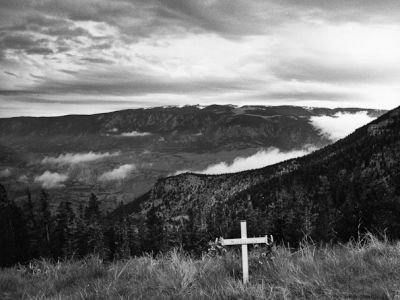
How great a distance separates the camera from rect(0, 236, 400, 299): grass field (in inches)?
273

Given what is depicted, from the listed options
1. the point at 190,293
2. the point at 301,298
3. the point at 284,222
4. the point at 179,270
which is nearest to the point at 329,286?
the point at 301,298

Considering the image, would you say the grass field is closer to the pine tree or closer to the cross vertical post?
the cross vertical post

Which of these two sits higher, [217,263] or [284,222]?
[217,263]

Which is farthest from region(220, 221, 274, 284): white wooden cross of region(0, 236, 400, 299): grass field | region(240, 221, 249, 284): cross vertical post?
region(0, 236, 400, 299): grass field

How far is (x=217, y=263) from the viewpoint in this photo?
9531 mm

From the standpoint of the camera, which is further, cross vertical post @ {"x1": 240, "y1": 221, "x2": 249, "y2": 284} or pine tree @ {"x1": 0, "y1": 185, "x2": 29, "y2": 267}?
pine tree @ {"x1": 0, "y1": 185, "x2": 29, "y2": 267}

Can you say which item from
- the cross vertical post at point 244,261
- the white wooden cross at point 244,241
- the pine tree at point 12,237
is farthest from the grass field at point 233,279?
the pine tree at point 12,237

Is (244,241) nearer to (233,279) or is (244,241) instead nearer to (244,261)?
(244,261)

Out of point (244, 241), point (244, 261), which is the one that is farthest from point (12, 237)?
point (244, 261)

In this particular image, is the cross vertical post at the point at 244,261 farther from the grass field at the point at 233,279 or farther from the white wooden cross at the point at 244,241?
the grass field at the point at 233,279

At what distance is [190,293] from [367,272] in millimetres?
3231

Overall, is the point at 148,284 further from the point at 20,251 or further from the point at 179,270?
the point at 20,251

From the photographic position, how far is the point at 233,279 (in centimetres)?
773

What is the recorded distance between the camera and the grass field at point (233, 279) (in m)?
6.93
